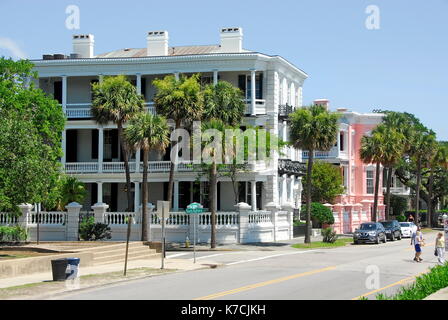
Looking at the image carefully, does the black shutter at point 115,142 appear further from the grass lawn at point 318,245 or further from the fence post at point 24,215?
the grass lawn at point 318,245

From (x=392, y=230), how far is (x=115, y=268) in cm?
2936

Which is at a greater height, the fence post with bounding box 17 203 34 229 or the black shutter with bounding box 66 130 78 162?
the black shutter with bounding box 66 130 78 162

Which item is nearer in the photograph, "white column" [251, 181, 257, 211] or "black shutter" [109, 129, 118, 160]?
"white column" [251, 181, 257, 211]

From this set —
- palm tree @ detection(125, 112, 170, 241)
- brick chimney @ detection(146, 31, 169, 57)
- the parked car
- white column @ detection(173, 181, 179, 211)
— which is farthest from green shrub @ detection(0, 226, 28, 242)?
the parked car

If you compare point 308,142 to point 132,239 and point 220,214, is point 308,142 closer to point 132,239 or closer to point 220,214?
point 220,214

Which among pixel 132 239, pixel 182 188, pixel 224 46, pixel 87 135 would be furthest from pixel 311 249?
pixel 87 135

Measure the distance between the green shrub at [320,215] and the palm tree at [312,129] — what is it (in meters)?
11.3

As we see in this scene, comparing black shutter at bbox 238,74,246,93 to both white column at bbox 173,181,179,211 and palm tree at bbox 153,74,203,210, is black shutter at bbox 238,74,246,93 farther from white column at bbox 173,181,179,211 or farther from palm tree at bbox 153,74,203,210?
palm tree at bbox 153,74,203,210

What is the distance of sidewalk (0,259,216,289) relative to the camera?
25175 mm

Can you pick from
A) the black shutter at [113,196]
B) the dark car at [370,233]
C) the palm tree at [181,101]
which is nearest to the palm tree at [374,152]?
the dark car at [370,233]

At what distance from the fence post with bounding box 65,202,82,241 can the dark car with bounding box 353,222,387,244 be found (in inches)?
709

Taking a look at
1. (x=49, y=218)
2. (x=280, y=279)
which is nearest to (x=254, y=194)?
(x=49, y=218)

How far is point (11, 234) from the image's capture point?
41312 mm

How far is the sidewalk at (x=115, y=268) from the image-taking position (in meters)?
25.2
